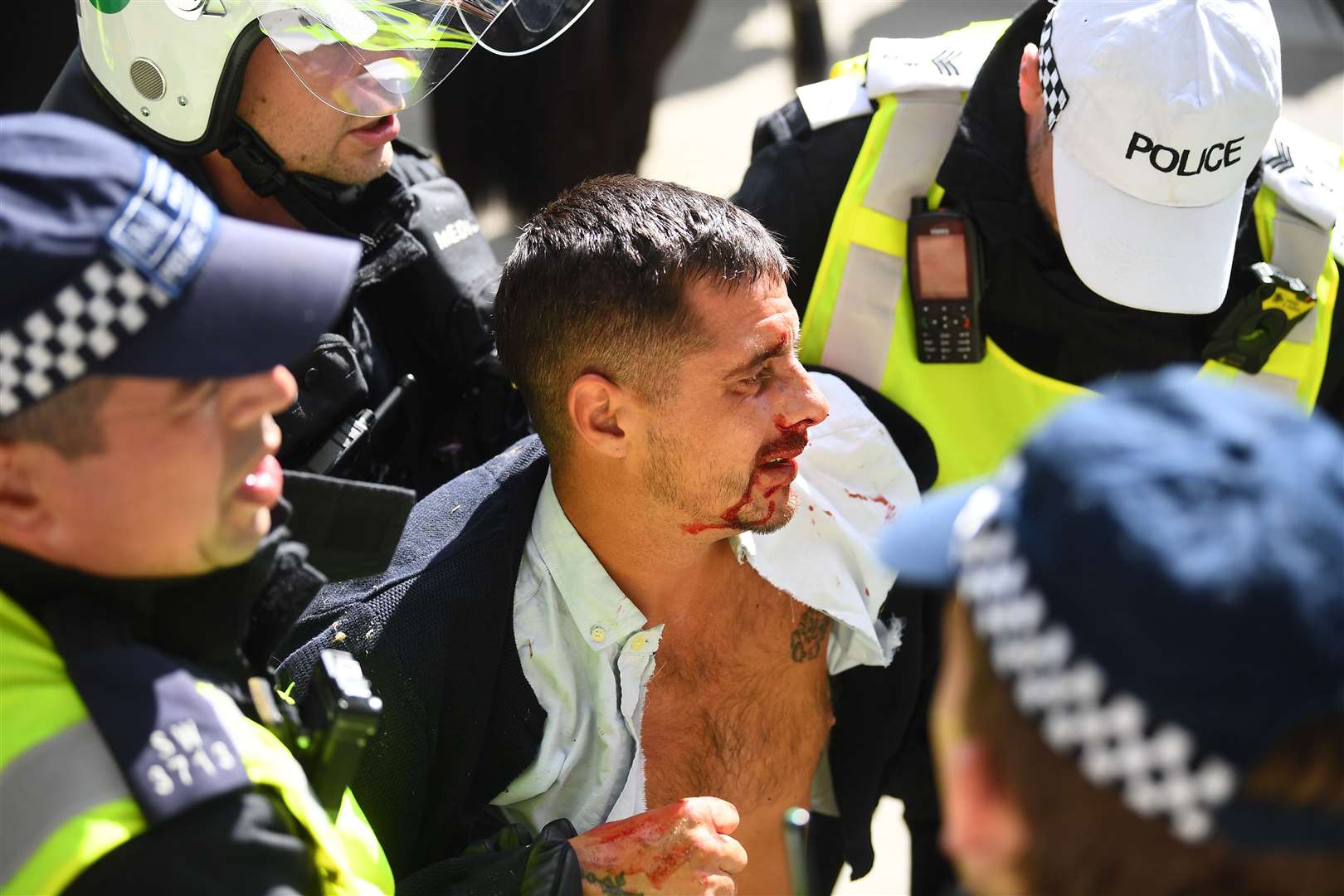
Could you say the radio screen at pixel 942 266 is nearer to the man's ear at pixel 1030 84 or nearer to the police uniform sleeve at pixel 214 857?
the man's ear at pixel 1030 84

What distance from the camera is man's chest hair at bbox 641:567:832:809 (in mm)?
2309

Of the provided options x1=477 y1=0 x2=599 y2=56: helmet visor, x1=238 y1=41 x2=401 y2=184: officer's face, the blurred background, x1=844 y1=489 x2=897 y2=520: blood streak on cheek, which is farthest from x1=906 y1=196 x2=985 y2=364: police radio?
the blurred background

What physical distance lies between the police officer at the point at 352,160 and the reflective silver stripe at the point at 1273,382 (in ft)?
4.97

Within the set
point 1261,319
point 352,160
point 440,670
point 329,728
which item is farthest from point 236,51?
point 1261,319

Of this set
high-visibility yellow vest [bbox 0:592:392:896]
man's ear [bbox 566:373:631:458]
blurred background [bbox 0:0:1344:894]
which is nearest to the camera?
high-visibility yellow vest [bbox 0:592:392:896]

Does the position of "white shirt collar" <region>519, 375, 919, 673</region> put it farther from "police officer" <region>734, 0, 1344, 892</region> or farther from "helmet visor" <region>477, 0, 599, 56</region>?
"helmet visor" <region>477, 0, 599, 56</region>

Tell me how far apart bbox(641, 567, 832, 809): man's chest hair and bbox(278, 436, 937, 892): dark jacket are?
28 cm

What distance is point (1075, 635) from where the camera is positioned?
35.2 inches

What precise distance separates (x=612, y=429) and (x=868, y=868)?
3.65ft

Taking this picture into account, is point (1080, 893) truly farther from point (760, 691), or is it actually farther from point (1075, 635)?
point (760, 691)

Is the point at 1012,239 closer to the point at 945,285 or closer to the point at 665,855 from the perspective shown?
the point at 945,285

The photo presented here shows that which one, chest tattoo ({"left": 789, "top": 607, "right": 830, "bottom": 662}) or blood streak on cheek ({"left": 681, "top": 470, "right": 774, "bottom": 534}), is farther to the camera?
chest tattoo ({"left": 789, "top": 607, "right": 830, "bottom": 662})

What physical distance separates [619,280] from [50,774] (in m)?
1.27

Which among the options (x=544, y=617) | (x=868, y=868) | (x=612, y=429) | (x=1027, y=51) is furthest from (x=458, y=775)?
(x=1027, y=51)
